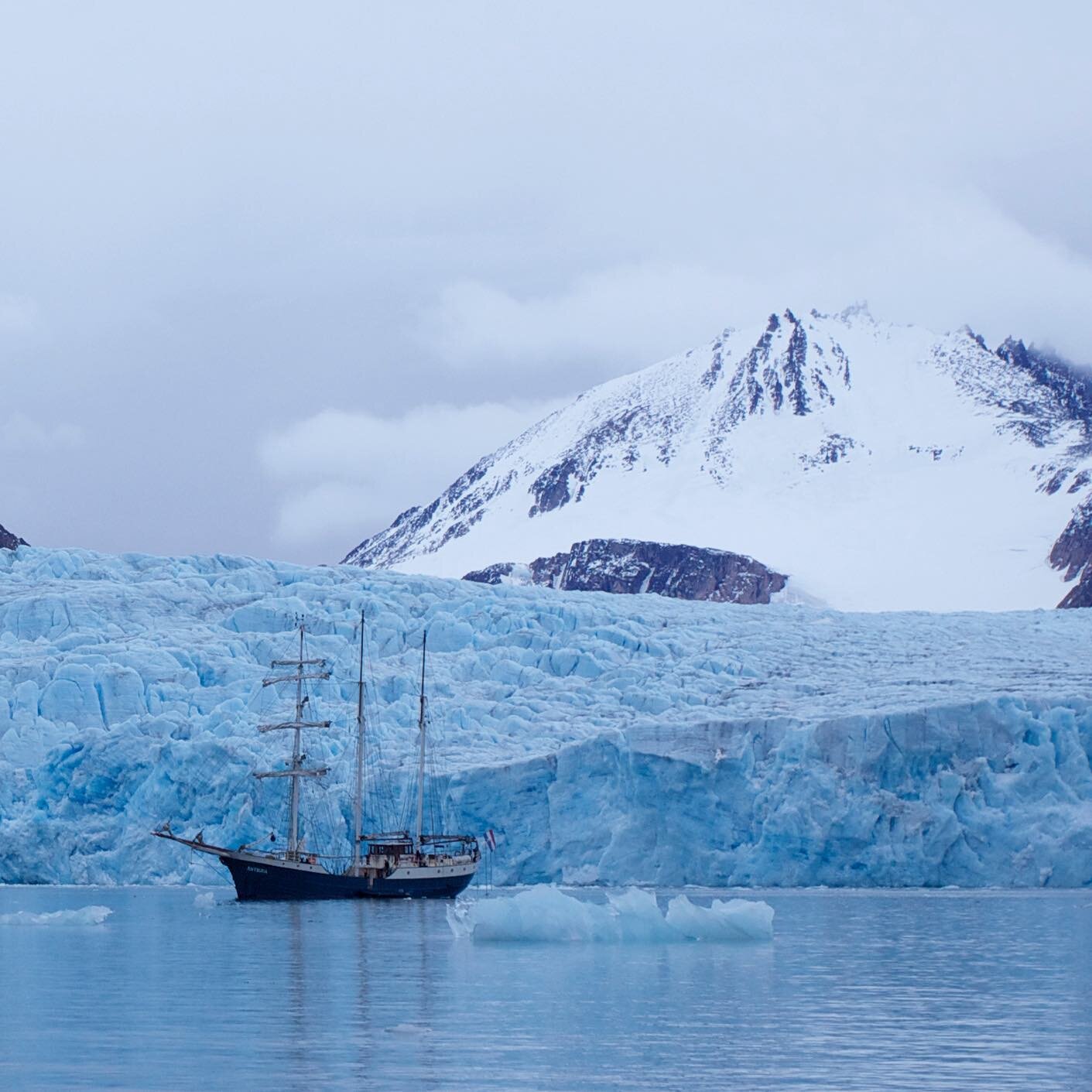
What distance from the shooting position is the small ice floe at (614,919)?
2095 cm

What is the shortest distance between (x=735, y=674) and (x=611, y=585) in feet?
282

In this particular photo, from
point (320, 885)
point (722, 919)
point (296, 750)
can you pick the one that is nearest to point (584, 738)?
point (296, 750)

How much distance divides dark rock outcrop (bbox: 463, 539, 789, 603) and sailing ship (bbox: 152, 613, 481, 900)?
265 feet

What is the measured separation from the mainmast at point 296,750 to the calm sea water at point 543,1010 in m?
9.57

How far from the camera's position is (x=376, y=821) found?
37375mm

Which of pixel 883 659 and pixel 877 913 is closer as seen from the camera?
pixel 877 913

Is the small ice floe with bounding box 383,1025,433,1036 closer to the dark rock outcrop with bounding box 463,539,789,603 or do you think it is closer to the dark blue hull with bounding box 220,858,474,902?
the dark blue hull with bounding box 220,858,474,902

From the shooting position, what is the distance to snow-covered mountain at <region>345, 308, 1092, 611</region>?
385ft

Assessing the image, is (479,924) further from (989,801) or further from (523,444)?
(523,444)

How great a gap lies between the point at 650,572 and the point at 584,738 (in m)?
92.1

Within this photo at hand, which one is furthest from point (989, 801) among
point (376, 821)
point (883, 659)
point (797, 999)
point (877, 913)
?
point (797, 999)

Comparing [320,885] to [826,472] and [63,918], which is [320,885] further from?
[826,472]

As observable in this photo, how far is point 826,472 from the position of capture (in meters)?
140

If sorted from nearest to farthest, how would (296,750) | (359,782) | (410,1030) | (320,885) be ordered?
(410,1030) < (320,885) < (296,750) < (359,782)
